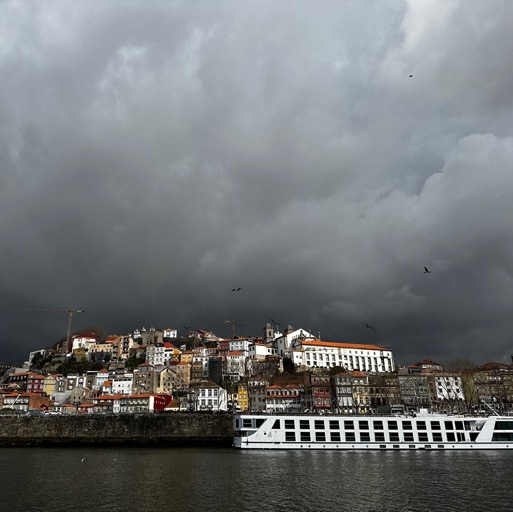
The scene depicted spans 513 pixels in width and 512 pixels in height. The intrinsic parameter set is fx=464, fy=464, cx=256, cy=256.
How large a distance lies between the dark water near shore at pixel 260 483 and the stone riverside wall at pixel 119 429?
1959 cm

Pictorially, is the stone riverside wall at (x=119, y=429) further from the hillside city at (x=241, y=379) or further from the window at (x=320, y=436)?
the window at (x=320, y=436)

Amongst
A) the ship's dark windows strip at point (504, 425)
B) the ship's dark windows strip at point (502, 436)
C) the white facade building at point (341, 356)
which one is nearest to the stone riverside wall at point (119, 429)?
the ship's dark windows strip at point (502, 436)

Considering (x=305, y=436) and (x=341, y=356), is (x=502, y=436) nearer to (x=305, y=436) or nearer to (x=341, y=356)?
(x=305, y=436)

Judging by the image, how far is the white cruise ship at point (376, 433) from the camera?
51250 mm

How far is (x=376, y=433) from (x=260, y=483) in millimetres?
26058

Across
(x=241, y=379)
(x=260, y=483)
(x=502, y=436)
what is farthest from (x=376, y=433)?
(x=241, y=379)

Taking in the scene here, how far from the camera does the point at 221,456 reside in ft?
150

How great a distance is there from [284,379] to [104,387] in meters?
39.8

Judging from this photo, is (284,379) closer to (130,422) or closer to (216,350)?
(216,350)

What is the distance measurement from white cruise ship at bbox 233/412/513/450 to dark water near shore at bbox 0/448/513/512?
675cm

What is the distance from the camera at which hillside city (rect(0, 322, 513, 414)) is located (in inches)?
3462

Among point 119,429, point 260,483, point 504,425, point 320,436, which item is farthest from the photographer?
point 119,429

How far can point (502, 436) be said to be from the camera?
5144cm

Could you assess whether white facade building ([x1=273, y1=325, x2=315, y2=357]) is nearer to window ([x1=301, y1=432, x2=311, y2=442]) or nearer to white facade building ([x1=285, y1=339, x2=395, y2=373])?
white facade building ([x1=285, y1=339, x2=395, y2=373])
